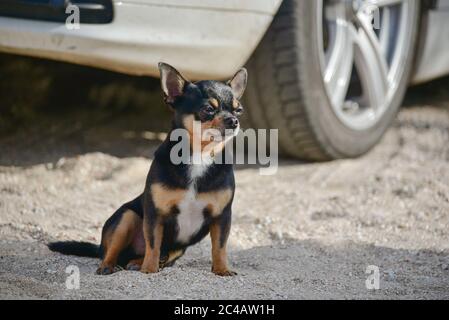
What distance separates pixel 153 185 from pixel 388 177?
2.05 meters

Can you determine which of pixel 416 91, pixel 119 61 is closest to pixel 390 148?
pixel 416 91

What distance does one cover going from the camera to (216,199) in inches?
136

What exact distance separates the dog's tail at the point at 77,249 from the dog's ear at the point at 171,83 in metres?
0.72

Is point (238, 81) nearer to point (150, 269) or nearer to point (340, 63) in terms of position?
point (150, 269)

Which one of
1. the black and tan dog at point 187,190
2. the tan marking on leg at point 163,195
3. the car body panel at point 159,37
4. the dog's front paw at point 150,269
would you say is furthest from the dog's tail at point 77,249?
the car body panel at point 159,37

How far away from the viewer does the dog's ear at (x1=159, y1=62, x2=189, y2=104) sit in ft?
11.3

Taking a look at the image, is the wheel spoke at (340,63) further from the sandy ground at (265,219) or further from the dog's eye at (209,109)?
the dog's eye at (209,109)

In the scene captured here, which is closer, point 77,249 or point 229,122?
point 229,122

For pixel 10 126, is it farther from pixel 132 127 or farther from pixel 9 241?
pixel 9 241

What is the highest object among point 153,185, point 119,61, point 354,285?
point 119,61

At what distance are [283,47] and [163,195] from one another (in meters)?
1.69

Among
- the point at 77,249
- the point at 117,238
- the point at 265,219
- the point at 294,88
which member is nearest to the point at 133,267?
the point at 117,238

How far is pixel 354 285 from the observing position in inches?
136

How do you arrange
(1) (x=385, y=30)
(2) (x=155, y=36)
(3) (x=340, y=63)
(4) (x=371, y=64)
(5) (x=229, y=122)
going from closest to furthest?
(5) (x=229, y=122)
(2) (x=155, y=36)
(3) (x=340, y=63)
(4) (x=371, y=64)
(1) (x=385, y=30)
